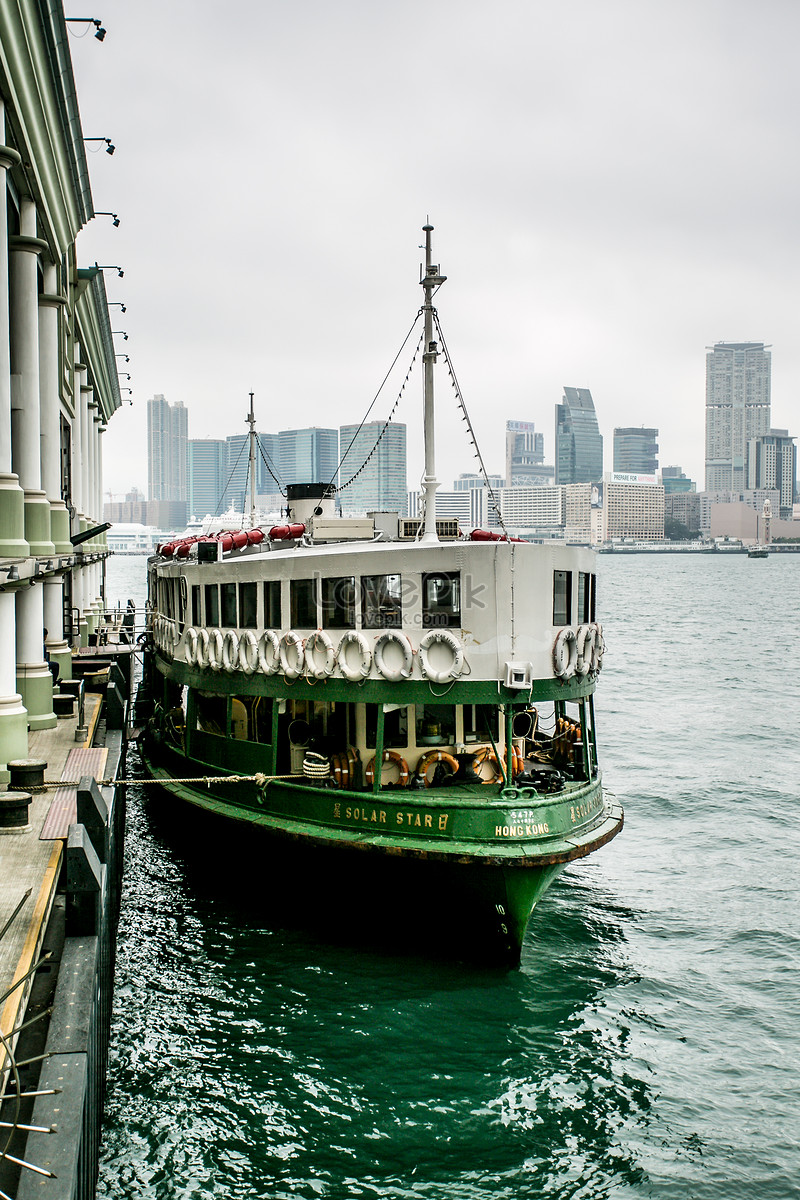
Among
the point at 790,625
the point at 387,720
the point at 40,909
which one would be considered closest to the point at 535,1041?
the point at 387,720

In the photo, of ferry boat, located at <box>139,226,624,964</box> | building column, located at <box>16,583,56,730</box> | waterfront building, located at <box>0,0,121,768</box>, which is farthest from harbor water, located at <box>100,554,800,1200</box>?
waterfront building, located at <box>0,0,121,768</box>

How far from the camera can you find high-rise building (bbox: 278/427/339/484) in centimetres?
9494

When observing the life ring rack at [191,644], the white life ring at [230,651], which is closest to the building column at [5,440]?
the white life ring at [230,651]

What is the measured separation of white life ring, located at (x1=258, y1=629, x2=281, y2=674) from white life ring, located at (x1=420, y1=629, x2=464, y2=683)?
3.42 meters

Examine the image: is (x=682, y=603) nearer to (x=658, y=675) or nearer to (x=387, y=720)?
(x=658, y=675)

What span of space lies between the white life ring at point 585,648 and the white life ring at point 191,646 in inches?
353

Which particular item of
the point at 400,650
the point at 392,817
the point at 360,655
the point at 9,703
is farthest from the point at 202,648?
the point at 392,817

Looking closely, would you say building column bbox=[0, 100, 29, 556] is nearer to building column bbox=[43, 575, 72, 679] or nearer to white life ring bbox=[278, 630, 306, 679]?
white life ring bbox=[278, 630, 306, 679]

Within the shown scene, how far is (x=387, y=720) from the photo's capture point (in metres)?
18.2

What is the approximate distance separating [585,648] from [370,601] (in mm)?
3923

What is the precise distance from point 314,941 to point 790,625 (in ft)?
303

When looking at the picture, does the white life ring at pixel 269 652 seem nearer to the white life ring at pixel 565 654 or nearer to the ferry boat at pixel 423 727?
the ferry boat at pixel 423 727

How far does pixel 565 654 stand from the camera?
56.6 ft

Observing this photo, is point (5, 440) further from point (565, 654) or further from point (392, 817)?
point (565, 654)
